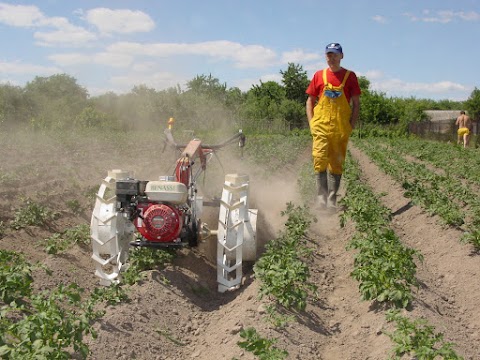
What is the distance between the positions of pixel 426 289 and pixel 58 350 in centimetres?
305

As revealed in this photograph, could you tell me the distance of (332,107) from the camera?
689cm

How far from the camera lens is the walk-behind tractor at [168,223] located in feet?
16.3

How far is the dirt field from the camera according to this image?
3.93 metres

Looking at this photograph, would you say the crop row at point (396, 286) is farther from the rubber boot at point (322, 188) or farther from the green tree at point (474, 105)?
the green tree at point (474, 105)

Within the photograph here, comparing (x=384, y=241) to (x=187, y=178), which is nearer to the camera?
(x=384, y=241)

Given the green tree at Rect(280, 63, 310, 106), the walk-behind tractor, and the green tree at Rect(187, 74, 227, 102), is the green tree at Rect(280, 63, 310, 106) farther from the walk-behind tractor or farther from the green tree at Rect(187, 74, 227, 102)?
the walk-behind tractor

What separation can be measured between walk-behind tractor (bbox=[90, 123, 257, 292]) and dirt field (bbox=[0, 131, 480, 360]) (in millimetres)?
280

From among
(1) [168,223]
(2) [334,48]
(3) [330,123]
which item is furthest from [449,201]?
(1) [168,223]

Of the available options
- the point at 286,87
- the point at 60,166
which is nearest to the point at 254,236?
the point at 60,166

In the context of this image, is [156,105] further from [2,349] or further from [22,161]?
[2,349]

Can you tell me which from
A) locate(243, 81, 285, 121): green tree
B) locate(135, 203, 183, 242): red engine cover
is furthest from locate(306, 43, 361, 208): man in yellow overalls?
locate(243, 81, 285, 121): green tree

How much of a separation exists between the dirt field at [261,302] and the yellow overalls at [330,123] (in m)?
0.92

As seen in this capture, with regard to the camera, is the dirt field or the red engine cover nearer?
the dirt field

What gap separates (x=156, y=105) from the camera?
2370 centimetres
